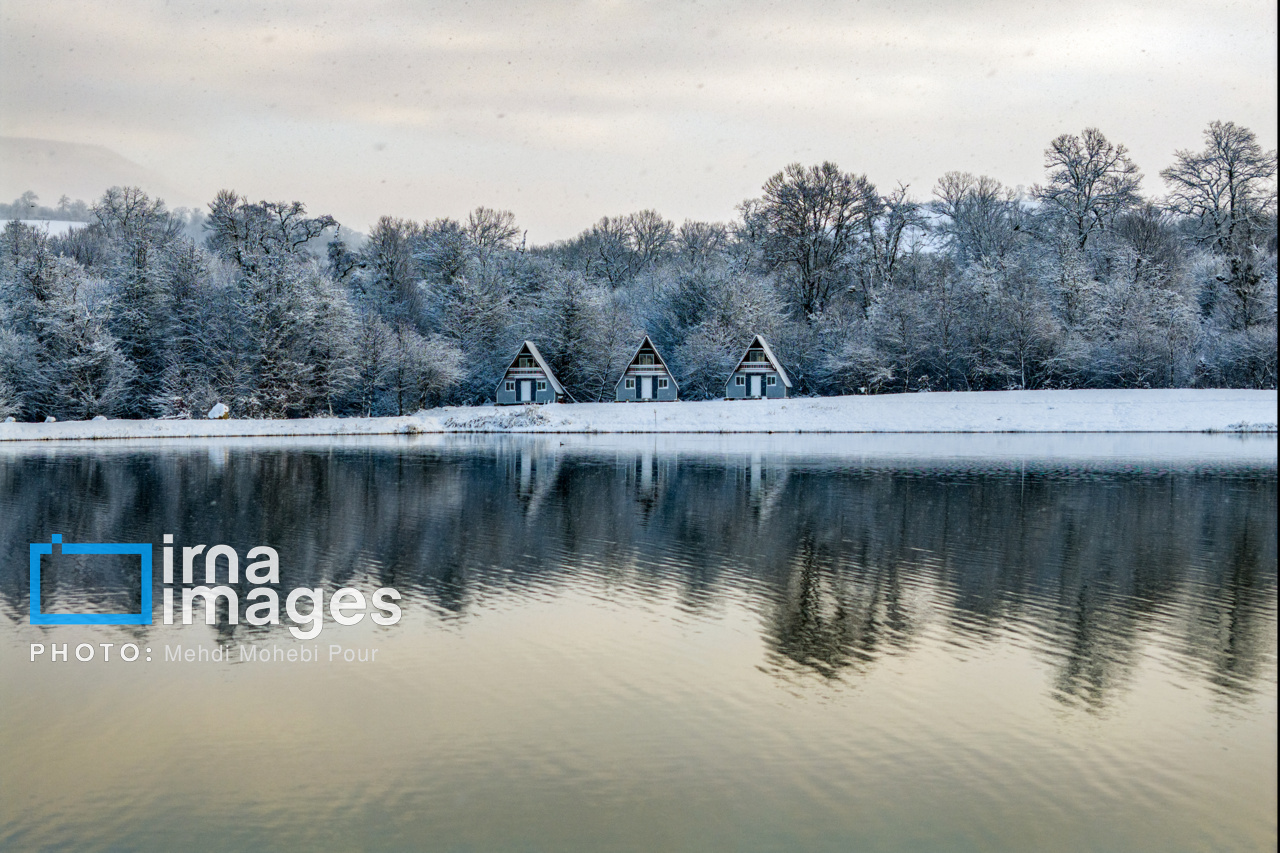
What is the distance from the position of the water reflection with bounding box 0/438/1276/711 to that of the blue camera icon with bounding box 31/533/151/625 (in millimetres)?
337

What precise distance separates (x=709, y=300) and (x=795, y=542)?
210 ft

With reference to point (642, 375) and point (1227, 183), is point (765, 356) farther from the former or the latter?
point (1227, 183)

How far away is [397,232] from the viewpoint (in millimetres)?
95438

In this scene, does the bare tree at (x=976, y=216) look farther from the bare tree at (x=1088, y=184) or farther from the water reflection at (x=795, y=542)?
the water reflection at (x=795, y=542)

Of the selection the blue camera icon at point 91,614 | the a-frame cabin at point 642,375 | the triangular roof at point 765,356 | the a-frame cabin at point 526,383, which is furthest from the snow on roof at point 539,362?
the blue camera icon at point 91,614

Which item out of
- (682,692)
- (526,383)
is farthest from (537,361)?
(682,692)

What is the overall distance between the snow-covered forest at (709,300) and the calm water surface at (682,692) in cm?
4608

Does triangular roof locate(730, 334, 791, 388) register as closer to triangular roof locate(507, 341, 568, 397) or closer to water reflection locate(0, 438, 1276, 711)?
triangular roof locate(507, 341, 568, 397)

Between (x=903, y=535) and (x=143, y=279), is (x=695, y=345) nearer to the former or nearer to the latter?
(x=143, y=279)

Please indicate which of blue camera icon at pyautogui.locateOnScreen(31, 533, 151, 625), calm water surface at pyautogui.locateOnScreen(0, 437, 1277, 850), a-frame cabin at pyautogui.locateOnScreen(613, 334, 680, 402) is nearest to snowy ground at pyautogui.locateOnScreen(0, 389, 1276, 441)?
a-frame cabin at pyautogui.locateOnScreen(613, 334, 680, 402)

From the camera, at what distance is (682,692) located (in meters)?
13.0

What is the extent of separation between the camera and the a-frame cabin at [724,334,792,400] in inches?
3216

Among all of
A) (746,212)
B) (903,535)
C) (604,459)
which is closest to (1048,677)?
(903,535)

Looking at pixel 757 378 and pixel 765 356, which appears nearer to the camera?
pixel 765 356
